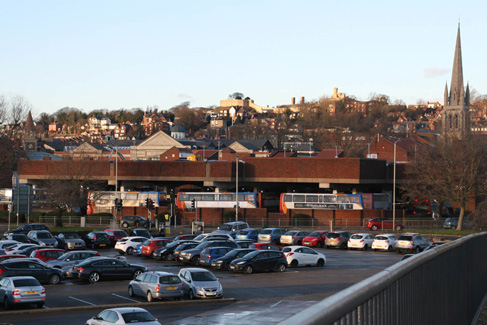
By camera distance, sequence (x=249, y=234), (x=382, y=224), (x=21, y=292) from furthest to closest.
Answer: (x=382, y=224) → (x=249, y=234) → (x=21, y=292)

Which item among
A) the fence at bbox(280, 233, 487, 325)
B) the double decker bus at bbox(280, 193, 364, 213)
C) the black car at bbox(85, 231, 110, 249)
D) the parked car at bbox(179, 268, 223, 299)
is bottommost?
the black car at bbox(85, 231, 110, 249)

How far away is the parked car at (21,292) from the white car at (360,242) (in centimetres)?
3113

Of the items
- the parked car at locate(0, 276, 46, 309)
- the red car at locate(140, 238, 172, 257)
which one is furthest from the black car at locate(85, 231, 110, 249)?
the parked car at locate(0, 276, 46, 309)

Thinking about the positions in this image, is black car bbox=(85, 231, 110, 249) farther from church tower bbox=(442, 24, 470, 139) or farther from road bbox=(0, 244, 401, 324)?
church tower bbox=(442, 24, 470, 139)

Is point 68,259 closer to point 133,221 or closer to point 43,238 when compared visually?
point 43,238

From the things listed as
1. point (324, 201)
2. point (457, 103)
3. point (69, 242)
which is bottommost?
point (69, 242)

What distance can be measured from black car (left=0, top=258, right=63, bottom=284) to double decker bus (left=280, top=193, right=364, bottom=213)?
4311 centimetres

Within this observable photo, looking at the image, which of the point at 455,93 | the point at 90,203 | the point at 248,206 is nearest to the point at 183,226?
the point at 248,206

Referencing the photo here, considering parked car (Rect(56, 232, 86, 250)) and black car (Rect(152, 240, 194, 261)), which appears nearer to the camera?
black car (Rect(152, 240, 194, 261))

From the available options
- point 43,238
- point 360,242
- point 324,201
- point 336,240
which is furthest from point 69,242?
point 324,201

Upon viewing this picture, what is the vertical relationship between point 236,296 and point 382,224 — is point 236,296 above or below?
below

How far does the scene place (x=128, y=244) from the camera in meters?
47.0

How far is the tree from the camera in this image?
2534 inches

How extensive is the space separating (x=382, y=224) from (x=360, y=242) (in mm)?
17339
